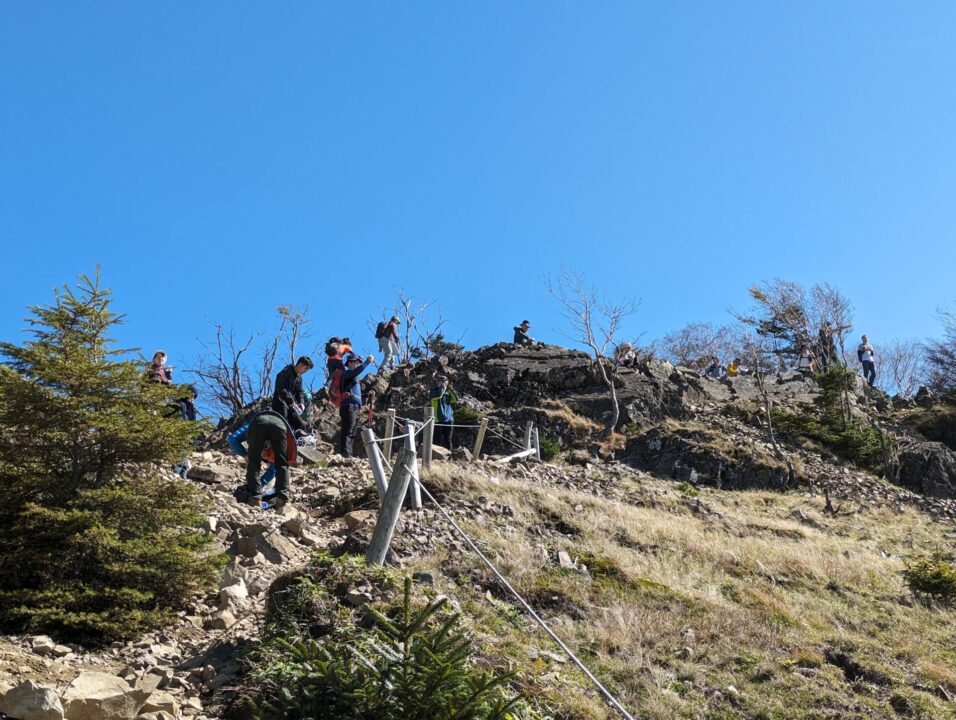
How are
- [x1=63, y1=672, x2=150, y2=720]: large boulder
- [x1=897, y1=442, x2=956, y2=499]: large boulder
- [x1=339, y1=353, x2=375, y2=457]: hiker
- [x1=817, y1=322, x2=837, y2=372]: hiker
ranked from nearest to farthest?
[x1=63, y1=672, x2=150, y2=720]: large boulder → [x1=339, y1=353, x2=375, y2=457]: hiker → [x1=897, y1=442, x2=956, y2=499]: large boulder → [x1=817, y1=322, x2=837, y2=372]: hiker

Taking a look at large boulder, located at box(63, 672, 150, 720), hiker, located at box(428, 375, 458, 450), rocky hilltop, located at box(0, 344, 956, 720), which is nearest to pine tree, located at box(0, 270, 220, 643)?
rocky hilltop, located at box(0, 344, 956, 720)

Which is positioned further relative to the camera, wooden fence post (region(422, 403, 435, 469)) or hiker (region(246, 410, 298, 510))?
wooden fence post (region(422, 403, 435, 469))

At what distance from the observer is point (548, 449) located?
67.1ft

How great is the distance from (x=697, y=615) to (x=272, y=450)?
16.8 feet

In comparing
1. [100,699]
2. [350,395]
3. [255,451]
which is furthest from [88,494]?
[350,395]

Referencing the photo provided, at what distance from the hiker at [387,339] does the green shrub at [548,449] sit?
6.22 m

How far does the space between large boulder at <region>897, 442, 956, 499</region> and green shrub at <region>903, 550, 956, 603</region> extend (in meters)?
11.9

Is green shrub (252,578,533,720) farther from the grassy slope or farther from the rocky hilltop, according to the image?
the grassy slope

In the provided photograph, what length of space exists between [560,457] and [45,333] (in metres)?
15.5

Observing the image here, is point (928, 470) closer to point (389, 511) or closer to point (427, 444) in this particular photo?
point (427, 444)

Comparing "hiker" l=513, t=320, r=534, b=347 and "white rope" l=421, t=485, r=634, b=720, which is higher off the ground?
"hiker" l=513, t=320, r=534, b=347

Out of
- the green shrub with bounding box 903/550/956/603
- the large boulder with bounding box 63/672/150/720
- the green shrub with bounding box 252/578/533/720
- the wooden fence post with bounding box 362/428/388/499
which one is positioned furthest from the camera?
the green shrub with bounding box 903/550/956/603

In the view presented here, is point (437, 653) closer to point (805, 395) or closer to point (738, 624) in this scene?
point (738, 624)

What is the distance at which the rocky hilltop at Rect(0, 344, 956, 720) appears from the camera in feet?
19.1
